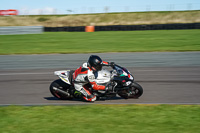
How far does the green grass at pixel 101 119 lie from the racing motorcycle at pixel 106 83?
2.30 feet

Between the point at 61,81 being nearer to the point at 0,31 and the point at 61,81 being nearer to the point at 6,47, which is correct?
the point at 6,47

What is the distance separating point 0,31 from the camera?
27859mm

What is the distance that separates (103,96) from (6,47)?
1468 cm

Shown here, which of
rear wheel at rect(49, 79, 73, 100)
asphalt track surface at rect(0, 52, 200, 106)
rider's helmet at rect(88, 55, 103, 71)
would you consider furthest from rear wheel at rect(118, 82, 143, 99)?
rear wheel at rect(49, 79, 73, 100)

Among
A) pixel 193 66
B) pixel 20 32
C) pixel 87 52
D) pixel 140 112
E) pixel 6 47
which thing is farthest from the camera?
pixel 20 32

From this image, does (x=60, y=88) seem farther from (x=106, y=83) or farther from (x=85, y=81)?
(x=106, y=83)

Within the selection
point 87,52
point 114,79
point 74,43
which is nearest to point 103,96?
point 114,79

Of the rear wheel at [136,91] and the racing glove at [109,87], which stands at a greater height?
the racing glove at [109,87]

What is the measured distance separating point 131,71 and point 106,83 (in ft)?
16.0

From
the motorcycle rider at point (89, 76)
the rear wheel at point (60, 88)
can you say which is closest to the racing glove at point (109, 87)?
the motorcycle rider at point (89, 76)

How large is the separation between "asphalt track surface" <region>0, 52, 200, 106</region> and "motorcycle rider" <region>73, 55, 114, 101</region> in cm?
44

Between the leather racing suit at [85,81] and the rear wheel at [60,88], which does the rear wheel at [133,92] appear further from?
the rear wheel at [60,88]

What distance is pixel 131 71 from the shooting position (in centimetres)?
1295

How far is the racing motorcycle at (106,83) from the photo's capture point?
8.15 meters
